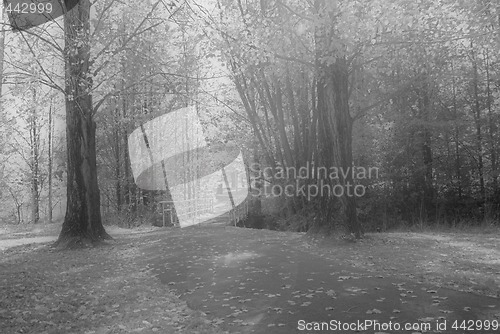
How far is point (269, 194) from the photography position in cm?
2589

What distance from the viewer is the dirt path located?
6020mm

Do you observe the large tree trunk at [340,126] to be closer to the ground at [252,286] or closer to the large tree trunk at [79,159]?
the ground at [252,286]

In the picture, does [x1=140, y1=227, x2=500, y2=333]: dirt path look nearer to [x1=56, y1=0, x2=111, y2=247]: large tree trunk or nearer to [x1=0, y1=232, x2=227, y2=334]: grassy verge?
[x1=0, y1=232, x2=227, y2=334]: grassy verge

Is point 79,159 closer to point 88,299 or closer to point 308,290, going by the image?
point 88,299

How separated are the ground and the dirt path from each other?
0.06 feet

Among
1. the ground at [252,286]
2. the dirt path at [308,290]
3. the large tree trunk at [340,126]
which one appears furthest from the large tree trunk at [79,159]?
the large tree trunk at [340,126]

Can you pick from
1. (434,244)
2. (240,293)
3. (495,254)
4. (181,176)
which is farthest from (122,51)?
(181,176)

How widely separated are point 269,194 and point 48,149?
18.7 metres

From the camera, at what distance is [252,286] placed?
805cm

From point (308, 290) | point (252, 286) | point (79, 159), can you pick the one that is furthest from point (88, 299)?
point (79, 159)

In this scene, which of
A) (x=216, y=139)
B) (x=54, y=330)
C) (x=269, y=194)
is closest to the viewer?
(x=54, y=330)

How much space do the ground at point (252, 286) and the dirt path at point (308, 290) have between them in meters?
0.02

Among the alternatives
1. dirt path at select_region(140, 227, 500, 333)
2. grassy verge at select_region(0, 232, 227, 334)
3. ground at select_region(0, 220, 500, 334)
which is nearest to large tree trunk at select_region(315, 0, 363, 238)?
ground at select_region(0, 220, 500, 334)

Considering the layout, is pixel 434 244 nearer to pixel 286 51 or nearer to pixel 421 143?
pixel 286 51
